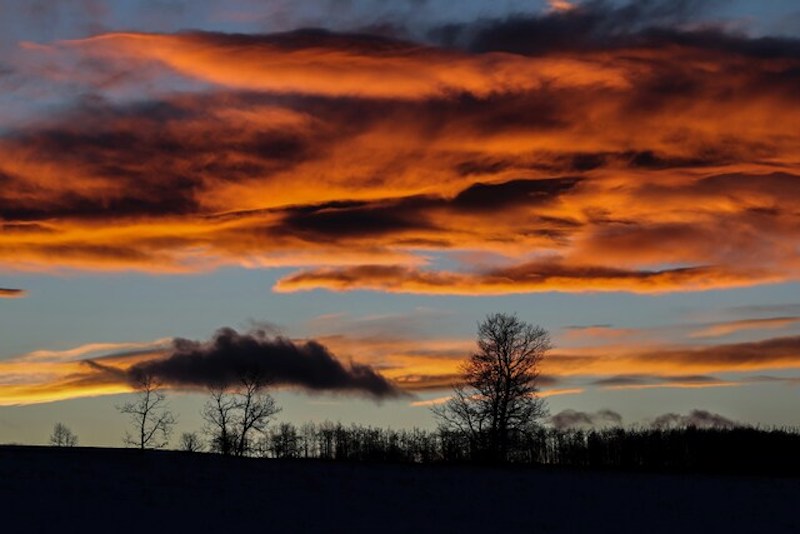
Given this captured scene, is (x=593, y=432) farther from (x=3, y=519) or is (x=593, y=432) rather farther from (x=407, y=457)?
(x=3, y=519)

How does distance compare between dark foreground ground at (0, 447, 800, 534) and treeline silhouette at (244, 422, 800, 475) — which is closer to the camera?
dark foreground ground at (0, 447, 800, 534)

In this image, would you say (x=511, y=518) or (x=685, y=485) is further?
(x=685, y=485)

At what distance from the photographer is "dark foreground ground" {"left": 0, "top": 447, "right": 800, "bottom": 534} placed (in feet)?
149

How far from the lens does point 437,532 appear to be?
4647cm

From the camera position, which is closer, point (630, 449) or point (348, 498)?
point (348, 498)

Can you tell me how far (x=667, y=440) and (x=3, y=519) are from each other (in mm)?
87377

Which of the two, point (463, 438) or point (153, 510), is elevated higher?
point (463, 438)

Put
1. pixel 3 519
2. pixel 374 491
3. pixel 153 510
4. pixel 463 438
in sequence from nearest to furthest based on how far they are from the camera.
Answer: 1. pixel 3 519
2. pixel 153 510
3. pixel 374 491
4. pixel 463 438

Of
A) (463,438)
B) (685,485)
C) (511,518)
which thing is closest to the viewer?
(511,518)

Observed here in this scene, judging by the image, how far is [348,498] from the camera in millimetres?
52625

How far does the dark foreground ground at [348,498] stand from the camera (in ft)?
149

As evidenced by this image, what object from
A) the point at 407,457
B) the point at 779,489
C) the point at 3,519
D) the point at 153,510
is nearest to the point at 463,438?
the point at 407,457

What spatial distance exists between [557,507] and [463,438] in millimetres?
42388

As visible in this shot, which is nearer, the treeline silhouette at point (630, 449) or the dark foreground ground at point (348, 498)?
the dark foreground ground at point (348, 498)
